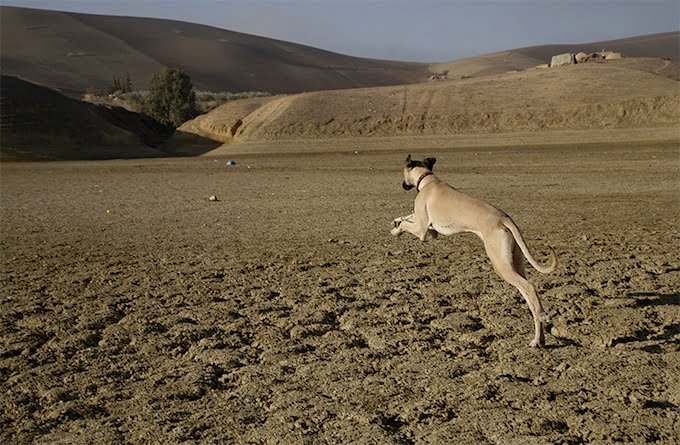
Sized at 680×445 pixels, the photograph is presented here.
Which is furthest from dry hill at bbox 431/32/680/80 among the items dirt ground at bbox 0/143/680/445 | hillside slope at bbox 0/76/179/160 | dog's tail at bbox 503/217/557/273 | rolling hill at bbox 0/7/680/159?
dog's tail at bbox 503/217/557/273

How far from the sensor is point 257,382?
563 cm

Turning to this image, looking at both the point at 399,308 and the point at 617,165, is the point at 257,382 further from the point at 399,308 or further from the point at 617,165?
the point at 617,165

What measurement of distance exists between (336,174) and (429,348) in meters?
19.8

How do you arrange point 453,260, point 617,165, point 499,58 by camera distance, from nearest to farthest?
point 453,260 → point 617,165 → point 499,58

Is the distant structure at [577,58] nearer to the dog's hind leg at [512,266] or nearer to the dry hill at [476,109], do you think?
the dry hill at [476,109]

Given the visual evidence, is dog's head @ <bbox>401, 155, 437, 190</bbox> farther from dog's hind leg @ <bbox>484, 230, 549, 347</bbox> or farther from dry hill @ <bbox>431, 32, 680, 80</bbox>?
dry hill @ <bbox>431, 32, 680, 80</bbox>

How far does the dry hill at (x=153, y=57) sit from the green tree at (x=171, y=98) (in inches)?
A: 1947

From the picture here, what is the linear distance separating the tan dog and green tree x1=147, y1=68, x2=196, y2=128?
5419cm

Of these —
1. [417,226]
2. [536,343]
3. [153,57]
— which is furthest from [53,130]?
[153,57]

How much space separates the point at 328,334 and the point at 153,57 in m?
142

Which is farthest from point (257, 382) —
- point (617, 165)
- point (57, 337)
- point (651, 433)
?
point (617, 165)

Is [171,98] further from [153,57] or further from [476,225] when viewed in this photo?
[153,57]

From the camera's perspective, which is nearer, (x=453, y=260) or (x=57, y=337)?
(x=57, y=337)

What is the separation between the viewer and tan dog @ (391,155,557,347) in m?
6.31
